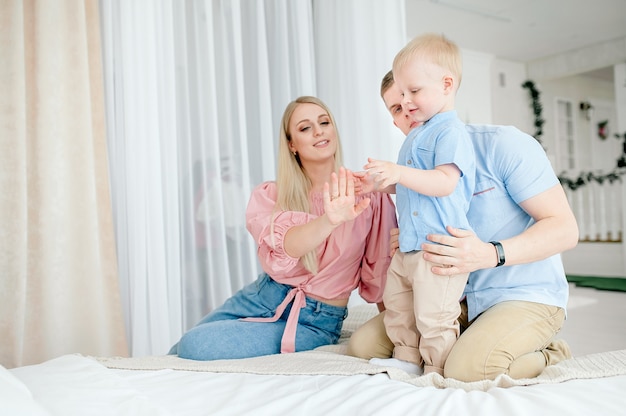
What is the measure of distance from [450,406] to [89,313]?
196cm

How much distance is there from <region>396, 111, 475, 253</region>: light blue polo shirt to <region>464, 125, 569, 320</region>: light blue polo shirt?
5 cm

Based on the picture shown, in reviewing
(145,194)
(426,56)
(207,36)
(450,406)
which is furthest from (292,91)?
(450,406)

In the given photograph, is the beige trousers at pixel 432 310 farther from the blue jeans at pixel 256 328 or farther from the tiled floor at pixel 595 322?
the tiled floor at pixel 595 322

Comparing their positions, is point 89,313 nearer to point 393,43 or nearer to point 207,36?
point 207,36

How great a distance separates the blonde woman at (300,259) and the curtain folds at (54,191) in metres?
0.74

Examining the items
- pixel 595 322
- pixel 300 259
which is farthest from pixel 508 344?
pixel 595 322

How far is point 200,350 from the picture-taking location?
1732 mm

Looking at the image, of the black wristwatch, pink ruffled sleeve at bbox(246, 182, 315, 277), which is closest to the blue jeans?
pink ruffled sleeve at bbox(246, 182, 315, 277)

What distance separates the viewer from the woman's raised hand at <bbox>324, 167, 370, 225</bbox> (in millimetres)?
1561

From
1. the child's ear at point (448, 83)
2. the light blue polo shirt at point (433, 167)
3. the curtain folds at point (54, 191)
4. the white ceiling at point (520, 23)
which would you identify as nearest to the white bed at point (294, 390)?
the light blue polo shirt at point (433, 167)

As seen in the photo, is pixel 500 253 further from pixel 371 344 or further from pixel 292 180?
pixel 292 180

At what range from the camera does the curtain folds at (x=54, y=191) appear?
236cm

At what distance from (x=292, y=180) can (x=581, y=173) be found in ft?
22.0

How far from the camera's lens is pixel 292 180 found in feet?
6.77
